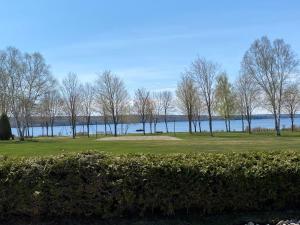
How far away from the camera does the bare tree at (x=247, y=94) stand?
6464 centimetres

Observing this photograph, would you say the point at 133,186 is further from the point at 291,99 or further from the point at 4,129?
the point at 291,99

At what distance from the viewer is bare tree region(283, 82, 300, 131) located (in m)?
61.1

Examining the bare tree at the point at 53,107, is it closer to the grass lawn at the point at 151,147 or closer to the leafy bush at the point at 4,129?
the leafy bush at the point at 4,129

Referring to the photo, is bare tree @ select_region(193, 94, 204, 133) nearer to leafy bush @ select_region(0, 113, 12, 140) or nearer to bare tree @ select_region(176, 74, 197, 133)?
bare tree @ select_region(176, 74, 197, 133)

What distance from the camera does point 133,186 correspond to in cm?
776

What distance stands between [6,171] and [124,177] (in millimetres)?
1946

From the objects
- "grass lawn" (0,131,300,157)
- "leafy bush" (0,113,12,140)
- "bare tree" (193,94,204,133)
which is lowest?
"grass lawn" (0,131,300,157)

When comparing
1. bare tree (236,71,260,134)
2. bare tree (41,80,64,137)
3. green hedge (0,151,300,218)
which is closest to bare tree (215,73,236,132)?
bare tree (236,71,260,134)

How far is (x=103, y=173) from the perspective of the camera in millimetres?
7742

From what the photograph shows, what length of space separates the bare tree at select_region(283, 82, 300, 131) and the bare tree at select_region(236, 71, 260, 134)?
12.5 ft

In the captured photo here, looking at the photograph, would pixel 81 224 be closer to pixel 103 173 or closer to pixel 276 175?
pixel 103 173

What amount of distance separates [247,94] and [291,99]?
6.60 m

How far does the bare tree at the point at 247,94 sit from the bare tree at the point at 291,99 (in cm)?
381

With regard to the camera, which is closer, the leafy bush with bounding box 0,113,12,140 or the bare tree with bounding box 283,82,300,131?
the leafy bush with bounding box 0,113,12,140
